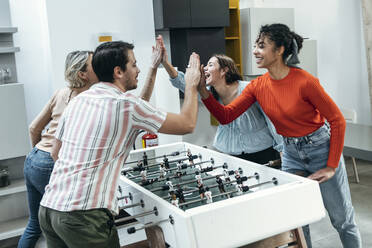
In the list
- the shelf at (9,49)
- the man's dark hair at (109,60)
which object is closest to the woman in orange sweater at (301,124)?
the man's dark hair at (109,60)

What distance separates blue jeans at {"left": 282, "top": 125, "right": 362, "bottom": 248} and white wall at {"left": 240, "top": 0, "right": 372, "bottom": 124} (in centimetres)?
382

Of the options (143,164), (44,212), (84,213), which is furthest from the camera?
(143,164)

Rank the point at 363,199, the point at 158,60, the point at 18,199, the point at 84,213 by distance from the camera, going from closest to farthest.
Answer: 1. the point at 84,213
2. the point at 158,60
3. the point at 18,199
4. the point at 363,199

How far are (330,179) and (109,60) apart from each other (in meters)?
1.39

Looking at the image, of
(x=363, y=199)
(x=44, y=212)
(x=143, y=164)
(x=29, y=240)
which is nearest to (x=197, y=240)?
(x=44, y=212)

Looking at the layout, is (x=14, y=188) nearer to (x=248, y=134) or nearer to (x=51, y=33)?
(x=51, y=33)

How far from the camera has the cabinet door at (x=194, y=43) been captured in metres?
4.97

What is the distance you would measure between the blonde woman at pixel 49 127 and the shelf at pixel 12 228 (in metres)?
0.70

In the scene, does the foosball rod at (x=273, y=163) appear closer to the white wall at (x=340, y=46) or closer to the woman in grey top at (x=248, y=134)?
the woman in grey top at (x=248, y=134)

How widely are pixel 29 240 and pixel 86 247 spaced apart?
1489 mm

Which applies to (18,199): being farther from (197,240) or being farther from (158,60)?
(197,240)

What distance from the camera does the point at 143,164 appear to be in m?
2.83

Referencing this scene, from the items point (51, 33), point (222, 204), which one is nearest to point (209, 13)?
point (51, 33)

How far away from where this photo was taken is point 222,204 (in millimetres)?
1779
